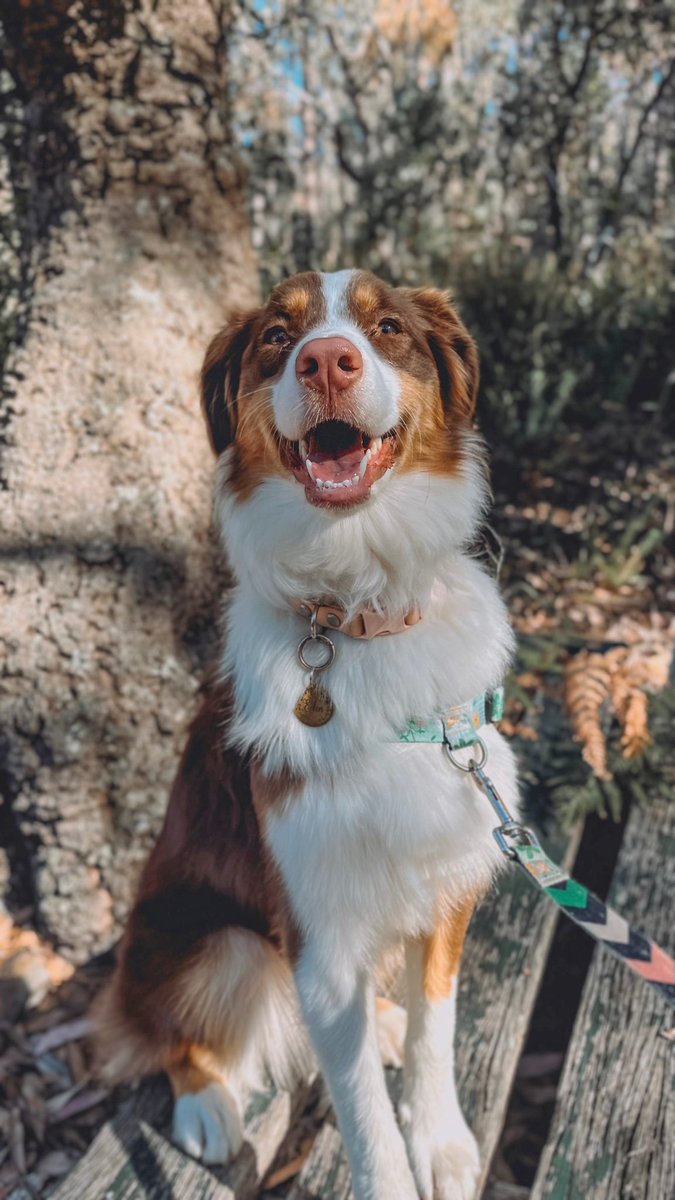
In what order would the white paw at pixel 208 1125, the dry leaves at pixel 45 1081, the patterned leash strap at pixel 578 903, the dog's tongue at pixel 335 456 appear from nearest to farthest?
the patterned leash strap at pixel 578 903 → the dog's tongue at pixel 335 456 → the white paw at pixel 208 1125 → the dry leaves at pixel 45 1081

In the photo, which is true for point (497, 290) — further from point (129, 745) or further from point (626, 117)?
point (129, 745)

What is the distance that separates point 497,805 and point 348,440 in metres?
0.74

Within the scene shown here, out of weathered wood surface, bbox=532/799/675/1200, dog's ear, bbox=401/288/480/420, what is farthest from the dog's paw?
dog's ear, bbox=401/288/480/420

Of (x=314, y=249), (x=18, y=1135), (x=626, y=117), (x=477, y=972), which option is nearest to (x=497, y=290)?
(x=314, y=249)

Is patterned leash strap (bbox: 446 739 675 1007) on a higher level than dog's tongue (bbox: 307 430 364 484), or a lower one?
lower

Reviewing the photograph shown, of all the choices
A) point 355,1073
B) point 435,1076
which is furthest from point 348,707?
point 435,1076

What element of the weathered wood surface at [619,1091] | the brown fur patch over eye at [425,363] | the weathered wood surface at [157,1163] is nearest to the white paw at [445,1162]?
the weathered wood surface at [619,1091]

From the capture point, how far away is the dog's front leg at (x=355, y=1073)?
1618mm

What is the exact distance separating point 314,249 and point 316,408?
5.19 meters

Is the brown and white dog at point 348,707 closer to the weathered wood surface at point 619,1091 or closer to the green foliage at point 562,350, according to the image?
the weathered wood surface at point 619,1091

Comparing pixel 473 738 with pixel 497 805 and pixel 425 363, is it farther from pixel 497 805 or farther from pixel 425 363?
pixel 425 363

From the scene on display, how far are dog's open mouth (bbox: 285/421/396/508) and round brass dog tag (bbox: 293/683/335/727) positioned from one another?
1.16 ft

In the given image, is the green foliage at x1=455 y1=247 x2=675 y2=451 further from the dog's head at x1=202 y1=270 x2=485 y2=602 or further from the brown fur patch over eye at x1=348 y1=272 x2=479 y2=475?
the dog's head at x1=202 y1=270 x2=485 y2=602

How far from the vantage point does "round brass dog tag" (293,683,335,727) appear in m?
1.62
